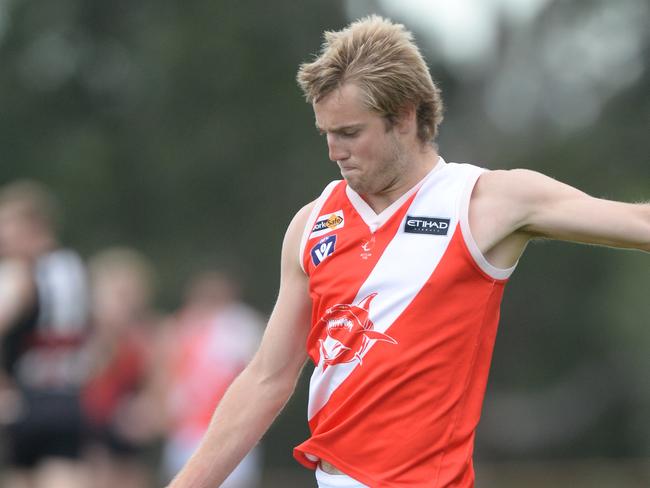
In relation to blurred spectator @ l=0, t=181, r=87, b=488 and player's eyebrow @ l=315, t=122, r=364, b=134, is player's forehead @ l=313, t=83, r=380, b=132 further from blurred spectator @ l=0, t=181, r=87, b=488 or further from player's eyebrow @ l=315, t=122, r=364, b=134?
blurred spectator @ l=0, t=181, r=87, b=488

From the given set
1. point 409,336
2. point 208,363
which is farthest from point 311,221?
point 208,363

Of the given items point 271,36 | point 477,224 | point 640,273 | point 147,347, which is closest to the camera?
point 477,224

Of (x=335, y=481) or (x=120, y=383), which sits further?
(x=120, y=383)

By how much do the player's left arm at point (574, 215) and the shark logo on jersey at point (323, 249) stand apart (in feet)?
2.10

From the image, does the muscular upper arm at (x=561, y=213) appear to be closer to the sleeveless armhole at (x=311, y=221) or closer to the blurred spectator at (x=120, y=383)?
the sleeveless armhole at (x=311, y=221)

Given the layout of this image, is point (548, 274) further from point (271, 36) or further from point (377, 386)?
point (377, 386)

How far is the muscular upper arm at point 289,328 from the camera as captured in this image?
16.4 ft

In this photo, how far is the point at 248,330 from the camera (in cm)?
1332

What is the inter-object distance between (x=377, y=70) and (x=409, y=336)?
0.88m

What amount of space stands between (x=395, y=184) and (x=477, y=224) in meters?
0.34

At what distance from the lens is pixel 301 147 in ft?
90.9

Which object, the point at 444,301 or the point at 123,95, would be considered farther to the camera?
the point at 123,95

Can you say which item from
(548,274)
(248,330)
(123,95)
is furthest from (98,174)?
(248,330)

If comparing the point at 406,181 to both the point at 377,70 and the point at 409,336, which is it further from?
the point at 409,336
